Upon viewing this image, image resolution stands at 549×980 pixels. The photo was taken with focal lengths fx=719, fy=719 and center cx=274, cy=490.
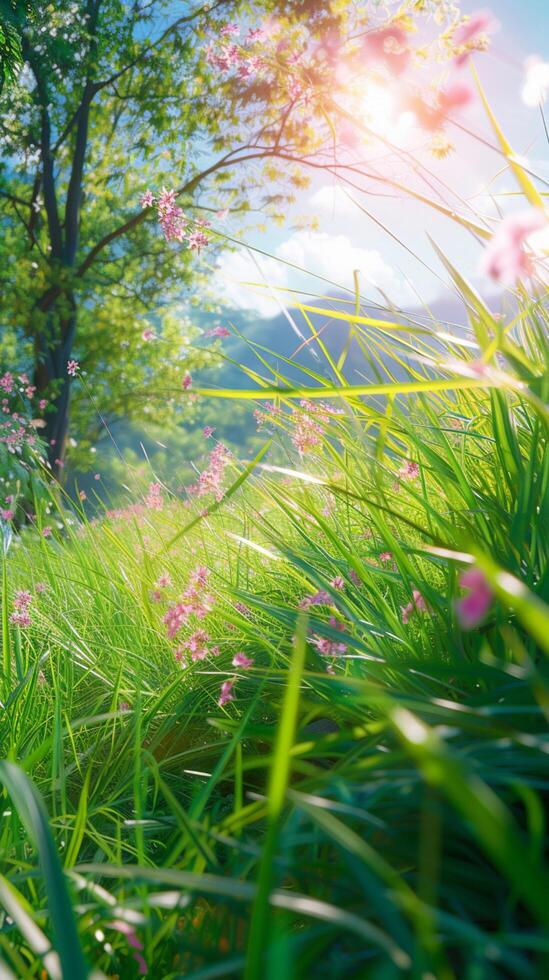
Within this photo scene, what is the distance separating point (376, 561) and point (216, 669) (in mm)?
509

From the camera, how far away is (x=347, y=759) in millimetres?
821

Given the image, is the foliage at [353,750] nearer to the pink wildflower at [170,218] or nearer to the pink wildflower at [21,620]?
the pink wildflower at [21,620]

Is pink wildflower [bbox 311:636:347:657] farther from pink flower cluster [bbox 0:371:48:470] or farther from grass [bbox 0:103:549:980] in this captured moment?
pink flower cluster [bbox 0:371:48:470]

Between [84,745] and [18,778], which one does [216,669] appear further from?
[18,778]

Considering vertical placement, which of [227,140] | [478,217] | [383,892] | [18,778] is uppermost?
[227,140]

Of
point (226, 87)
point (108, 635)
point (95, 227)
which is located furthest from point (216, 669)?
point (95, 227)

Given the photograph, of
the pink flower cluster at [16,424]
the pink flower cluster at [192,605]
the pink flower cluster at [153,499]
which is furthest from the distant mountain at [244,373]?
the pink flower cluster at [16,424]

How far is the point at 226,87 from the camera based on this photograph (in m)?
13.1

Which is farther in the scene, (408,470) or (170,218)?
(408,470)

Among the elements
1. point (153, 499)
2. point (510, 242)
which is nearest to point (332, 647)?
point (510, 242)

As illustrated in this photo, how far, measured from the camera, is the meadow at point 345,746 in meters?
0.50

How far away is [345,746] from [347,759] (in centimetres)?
14

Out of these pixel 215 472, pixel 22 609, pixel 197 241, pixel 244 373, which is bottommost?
pixel 22 609

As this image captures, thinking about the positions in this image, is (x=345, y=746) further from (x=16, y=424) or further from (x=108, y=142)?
(x=108, y=142)
